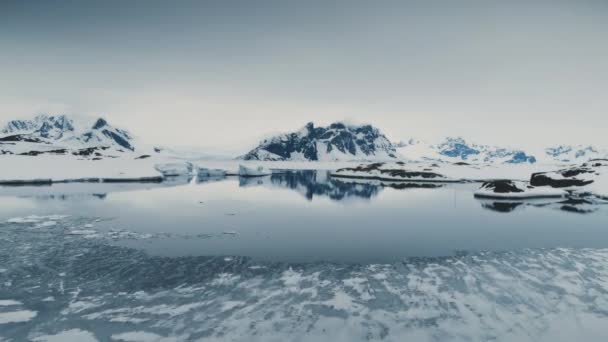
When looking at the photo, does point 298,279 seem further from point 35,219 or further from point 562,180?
point 562,180

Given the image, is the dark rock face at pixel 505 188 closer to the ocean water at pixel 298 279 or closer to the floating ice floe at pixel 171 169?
the ocean water at pixel 298 279

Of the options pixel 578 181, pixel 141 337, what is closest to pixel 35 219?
pixel 141 337

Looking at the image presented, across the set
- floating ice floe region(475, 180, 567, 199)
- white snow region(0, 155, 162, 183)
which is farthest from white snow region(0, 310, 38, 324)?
white snow region(0, 155, 162, 183)

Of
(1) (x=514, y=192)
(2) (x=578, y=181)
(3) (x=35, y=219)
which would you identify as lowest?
(3) (x=35, y=219)

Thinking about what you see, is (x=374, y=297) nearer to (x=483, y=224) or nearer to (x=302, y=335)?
(x=302, y=335)

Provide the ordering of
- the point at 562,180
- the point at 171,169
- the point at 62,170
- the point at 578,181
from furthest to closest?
the point at 171,169 < the point at 62,170 < the point at 562,180 < the point at 578,181

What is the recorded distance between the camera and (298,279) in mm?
10352

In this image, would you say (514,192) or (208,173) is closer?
(514,192)

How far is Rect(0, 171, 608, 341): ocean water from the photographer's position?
7.52 m

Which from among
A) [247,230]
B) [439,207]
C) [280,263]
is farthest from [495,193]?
[280,263]

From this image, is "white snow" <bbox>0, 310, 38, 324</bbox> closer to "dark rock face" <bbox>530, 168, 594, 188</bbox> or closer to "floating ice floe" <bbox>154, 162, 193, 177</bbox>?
"dark rock face" <bbox>530, 168, 594, 188</bbox>

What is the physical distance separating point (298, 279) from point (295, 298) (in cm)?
122

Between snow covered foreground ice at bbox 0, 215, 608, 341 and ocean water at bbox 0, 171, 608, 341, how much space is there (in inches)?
1.6

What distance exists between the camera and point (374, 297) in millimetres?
9234
